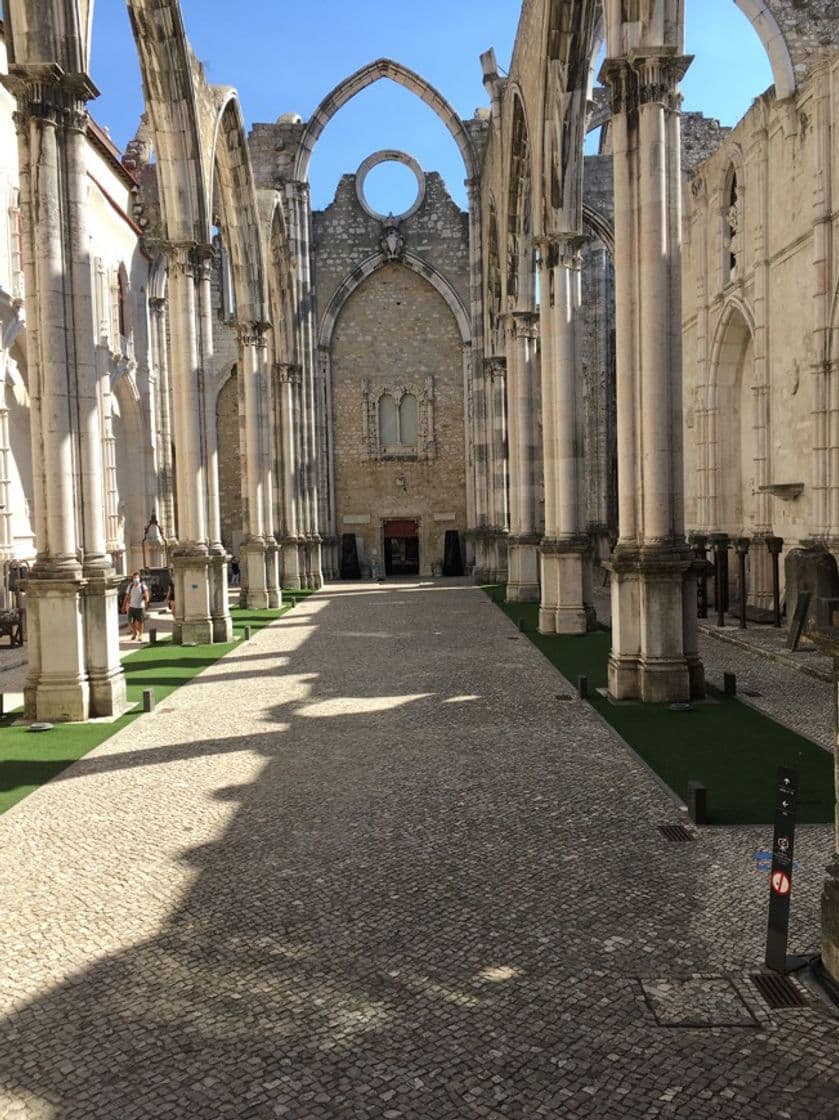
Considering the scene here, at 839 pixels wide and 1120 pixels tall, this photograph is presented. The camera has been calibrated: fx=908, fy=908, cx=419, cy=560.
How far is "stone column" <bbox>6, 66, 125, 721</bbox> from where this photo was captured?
10.0 meters

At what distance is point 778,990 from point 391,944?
184cm

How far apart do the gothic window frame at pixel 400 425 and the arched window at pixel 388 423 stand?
0.04m

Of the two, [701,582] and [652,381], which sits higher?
[652,381]

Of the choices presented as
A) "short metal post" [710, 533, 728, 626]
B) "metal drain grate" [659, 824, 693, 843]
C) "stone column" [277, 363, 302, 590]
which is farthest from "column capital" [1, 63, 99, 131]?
"stone column" [277, 363, 302, 590]

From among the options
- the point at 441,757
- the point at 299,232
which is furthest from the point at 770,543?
the point at 299,232

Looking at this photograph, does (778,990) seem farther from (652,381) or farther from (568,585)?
(568,585)

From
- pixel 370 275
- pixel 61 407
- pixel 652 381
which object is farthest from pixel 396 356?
pixel 61 407

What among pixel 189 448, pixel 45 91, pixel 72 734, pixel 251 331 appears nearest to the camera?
pixel 72 734

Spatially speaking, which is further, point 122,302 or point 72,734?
point 122,302

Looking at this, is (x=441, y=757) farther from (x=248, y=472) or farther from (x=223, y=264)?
(x=223, y=264)

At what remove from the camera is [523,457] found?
21188mm

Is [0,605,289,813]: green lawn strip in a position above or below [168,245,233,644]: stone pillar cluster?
below

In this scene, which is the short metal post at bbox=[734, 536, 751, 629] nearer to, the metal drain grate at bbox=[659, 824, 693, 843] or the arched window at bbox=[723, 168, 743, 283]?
the arched window at bbox=[723, 168, 743, 283]

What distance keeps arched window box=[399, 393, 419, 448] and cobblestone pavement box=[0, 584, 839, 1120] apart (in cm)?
2754
